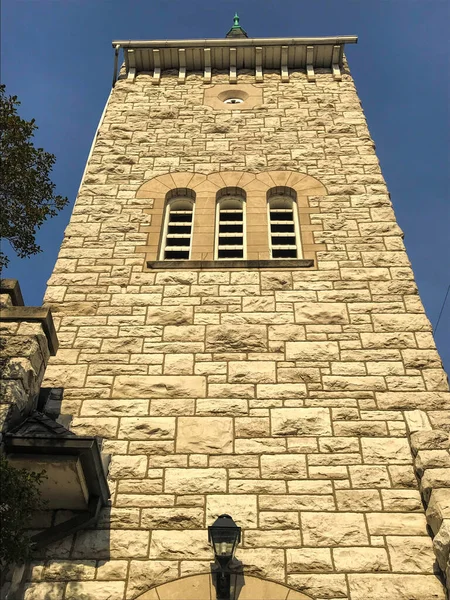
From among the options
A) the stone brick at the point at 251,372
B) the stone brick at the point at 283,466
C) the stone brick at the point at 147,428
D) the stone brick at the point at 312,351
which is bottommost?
the stone brick at the point at 283,466

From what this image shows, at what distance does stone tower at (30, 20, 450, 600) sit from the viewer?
639 cm

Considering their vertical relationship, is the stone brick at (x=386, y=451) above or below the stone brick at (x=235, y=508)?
above

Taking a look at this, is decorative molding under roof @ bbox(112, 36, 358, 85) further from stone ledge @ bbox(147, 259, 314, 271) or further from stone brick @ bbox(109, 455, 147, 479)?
stone brick @ bbox(109, 455, 147, 479)

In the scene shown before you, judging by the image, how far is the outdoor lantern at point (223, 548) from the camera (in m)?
6.03

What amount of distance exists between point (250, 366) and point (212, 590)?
2.91m

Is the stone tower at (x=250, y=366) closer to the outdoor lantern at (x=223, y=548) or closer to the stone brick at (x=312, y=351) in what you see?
the stone brick at (x=312, y=351)

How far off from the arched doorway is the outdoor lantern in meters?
0.09

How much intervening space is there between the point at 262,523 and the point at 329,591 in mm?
922

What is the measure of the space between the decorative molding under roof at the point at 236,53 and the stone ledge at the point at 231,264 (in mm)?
7869

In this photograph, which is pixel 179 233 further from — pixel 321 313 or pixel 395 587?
pixel 395 587

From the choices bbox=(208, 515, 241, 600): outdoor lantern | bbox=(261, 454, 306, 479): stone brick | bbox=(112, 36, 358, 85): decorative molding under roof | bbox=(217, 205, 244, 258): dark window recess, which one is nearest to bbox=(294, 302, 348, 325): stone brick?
bbox=(217, 205, 244, 258): dark window recess

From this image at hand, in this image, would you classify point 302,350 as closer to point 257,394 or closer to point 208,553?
point 257,394

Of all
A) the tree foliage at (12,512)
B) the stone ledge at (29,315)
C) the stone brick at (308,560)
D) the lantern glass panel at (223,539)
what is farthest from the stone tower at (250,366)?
the stone ledge at (29,315)

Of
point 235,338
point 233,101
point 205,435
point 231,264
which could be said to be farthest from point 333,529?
point 233,101
